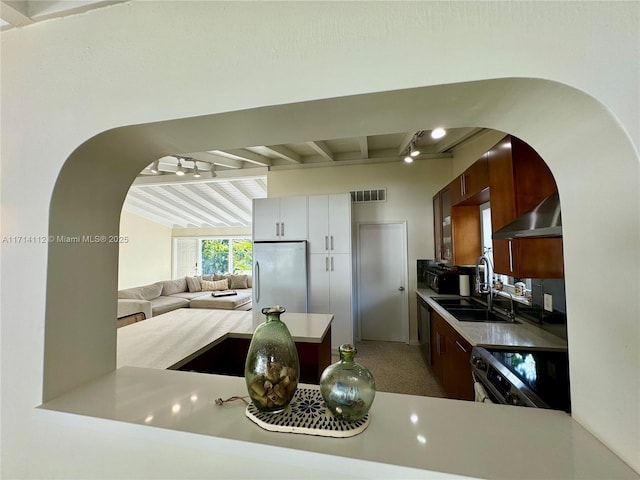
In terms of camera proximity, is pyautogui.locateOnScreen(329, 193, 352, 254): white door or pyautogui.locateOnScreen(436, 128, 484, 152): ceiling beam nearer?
pyautogui.locateOnScreen(436, 128, 484, 152): ceiling beam

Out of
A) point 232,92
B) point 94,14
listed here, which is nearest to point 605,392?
point 232,92

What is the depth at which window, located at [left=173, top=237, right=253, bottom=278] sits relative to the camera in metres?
9.28

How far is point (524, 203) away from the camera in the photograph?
63.0 inches

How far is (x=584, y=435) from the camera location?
→ 2.07ft

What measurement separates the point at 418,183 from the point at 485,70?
3821 mm

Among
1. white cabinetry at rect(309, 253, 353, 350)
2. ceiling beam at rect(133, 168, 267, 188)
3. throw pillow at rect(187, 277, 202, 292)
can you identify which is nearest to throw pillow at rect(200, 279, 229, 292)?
throw pillow at rect(187, 277, 202, 292)

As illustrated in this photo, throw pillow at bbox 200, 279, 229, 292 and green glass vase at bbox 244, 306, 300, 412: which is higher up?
green glass vase at bbox 244, 306, 300, 412

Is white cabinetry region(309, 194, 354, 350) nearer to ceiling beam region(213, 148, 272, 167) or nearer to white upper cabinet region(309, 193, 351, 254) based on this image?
white upper cabinet region(309, 193, 351, 254)

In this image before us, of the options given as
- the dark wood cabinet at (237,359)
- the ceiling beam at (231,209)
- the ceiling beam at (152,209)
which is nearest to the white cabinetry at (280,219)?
the dark wood cabinet at (237,359)

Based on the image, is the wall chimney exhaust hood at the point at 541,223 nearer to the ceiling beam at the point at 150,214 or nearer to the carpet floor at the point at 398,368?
the carpet floor at the point at 398,368

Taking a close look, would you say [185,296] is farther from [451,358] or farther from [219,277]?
[451,358]

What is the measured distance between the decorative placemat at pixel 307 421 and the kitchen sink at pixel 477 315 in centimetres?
186

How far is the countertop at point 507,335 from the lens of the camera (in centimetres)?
162

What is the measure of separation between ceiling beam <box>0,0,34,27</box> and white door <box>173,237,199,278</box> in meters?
9.36
